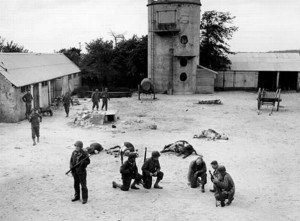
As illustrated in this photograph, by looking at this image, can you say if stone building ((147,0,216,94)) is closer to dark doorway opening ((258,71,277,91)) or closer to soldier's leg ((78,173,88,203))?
dark doorway opening ((258,71,277,91))

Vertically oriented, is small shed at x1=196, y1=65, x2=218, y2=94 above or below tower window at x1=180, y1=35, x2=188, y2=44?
below

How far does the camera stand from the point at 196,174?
10445 millimetres

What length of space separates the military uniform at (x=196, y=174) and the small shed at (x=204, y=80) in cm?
2665

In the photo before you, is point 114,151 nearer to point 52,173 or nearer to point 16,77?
point 52,173

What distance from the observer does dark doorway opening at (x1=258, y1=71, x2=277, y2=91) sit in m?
41.7

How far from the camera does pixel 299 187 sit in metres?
10.7

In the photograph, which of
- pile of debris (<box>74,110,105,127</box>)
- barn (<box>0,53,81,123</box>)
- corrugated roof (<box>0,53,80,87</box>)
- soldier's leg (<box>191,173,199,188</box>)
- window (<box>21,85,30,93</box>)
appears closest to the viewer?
soldier's leg (<box>191,173,199,188</box>)

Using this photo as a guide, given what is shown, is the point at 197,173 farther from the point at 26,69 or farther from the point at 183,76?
the point at 183,76

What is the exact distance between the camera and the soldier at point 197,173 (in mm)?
10281

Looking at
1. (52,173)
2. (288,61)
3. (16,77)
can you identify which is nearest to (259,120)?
(52,173)

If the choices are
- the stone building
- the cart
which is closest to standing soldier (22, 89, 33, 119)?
the cart

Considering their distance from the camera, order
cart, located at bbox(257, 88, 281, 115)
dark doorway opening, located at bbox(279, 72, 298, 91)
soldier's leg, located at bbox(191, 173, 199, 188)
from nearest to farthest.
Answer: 1. soldier's leg, located at bbox(191, 173, 199, 188)
2. cart, located at bbox(257, 88, 281, 115)
3. dark doorway opening, located at bbox(279, 72, 298, 91)

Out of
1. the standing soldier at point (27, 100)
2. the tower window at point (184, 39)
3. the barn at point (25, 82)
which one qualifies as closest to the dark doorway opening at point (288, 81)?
Result: the tower window at point (184, 39)

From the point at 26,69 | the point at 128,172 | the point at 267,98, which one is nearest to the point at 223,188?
the point at 128,172
